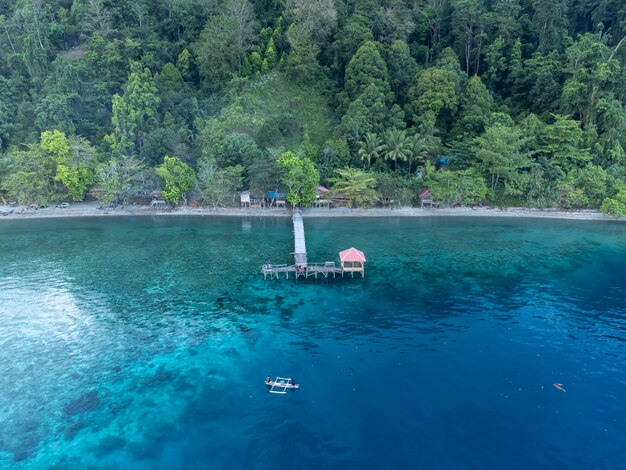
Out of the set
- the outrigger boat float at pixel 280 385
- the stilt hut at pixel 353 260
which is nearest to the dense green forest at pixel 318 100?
the stilt hut at pixel 353 260

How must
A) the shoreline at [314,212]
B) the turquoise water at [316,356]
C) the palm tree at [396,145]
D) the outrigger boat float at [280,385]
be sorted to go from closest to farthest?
the turquoise water at [316,356]
the outrigger boat float at [280,385]
the shoreline at [314,212]
the palm tree at [396,145]

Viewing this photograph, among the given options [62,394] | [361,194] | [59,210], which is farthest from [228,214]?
[62,394]

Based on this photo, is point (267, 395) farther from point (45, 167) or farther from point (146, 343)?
point (45, 167)

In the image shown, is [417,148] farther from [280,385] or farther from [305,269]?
[280,385]

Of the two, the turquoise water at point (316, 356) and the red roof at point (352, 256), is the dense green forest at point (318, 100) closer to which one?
the turquoise water at point (316, 356)

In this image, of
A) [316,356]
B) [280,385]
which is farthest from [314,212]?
[280,385]
